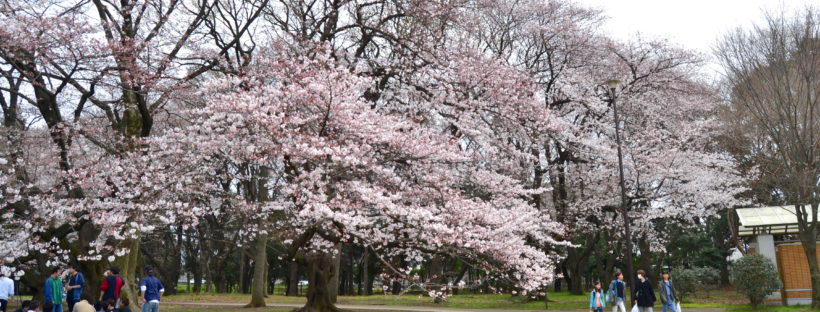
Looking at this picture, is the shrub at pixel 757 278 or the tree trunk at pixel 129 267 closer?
the tree trunk at pixel 129 267

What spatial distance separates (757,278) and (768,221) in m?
2.60

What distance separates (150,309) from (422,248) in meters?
5.50

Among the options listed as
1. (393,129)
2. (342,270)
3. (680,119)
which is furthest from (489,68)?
(342,270)

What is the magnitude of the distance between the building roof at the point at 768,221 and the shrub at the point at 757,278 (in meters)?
1.71

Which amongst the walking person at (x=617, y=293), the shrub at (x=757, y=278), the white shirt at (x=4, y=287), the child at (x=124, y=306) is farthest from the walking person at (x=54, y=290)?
the shrub at (x=757, y=278)

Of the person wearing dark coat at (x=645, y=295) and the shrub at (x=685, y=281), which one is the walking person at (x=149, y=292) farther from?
the shrub at (x=685, y=281)

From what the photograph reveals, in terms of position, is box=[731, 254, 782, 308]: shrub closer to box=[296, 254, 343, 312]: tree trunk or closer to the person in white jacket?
box=[296, 254, 343, 312]: tree trunk

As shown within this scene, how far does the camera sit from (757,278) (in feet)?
61.6

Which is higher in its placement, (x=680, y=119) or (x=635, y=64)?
(x=635, y=64)

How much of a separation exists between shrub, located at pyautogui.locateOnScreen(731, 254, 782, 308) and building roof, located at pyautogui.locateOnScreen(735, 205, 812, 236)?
5.61 ft

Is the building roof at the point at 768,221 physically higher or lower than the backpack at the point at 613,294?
higher

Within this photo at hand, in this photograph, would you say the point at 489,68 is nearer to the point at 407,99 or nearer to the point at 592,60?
the point at 407,99

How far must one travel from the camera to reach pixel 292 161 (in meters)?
12.6

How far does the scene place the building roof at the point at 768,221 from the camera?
20.4 m
